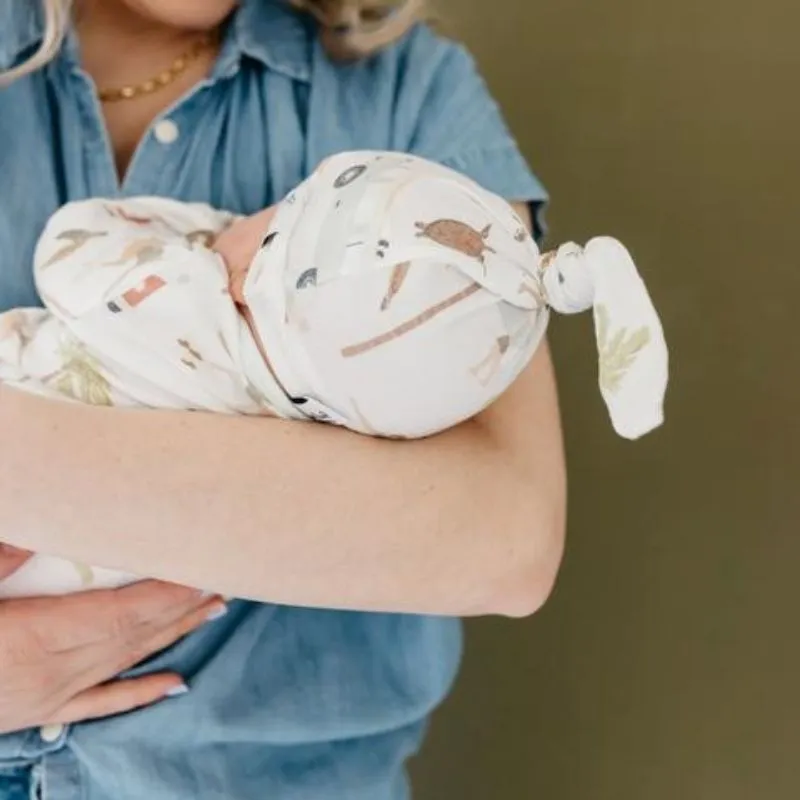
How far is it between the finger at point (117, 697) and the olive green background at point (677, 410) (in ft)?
1.79

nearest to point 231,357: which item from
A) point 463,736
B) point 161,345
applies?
point 161,345

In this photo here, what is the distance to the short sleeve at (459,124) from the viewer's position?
1.02 metres

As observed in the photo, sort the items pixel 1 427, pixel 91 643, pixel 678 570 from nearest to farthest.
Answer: pixel 1 427 < pixel 91 643 < pixel 678 570

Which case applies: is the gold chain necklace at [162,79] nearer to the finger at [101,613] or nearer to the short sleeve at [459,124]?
Answer: the short sleeve at [459,124]

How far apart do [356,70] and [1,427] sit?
1.49 feet

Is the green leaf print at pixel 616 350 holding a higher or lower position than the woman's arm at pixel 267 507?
higher

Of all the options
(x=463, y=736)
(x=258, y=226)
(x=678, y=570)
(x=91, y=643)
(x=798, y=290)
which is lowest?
(x=463, y=736)

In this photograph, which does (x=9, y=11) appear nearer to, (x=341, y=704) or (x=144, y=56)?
(x=144, y=56)

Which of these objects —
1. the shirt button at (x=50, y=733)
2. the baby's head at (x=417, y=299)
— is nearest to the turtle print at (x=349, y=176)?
the baby's head at (x=417, y=299)

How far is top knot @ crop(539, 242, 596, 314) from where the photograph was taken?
0.77 metres

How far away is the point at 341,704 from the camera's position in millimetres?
979

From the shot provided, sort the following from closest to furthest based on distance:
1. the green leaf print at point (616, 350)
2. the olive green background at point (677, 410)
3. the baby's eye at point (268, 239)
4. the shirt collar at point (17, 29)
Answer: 1. the green leaf print at point (616, 350)
2. the baby's eye at point (268, 239)
3. the shirt collar at point (17, 29)
4. the olive green background at point (677, 410)

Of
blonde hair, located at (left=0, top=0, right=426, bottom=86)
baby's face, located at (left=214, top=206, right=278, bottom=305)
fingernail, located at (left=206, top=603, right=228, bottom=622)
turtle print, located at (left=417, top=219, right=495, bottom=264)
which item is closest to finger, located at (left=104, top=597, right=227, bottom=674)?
fingernail, located at (left=206, top=603, right=228, bottom=622)

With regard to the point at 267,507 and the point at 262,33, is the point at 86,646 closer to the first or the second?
the point at 267,507
